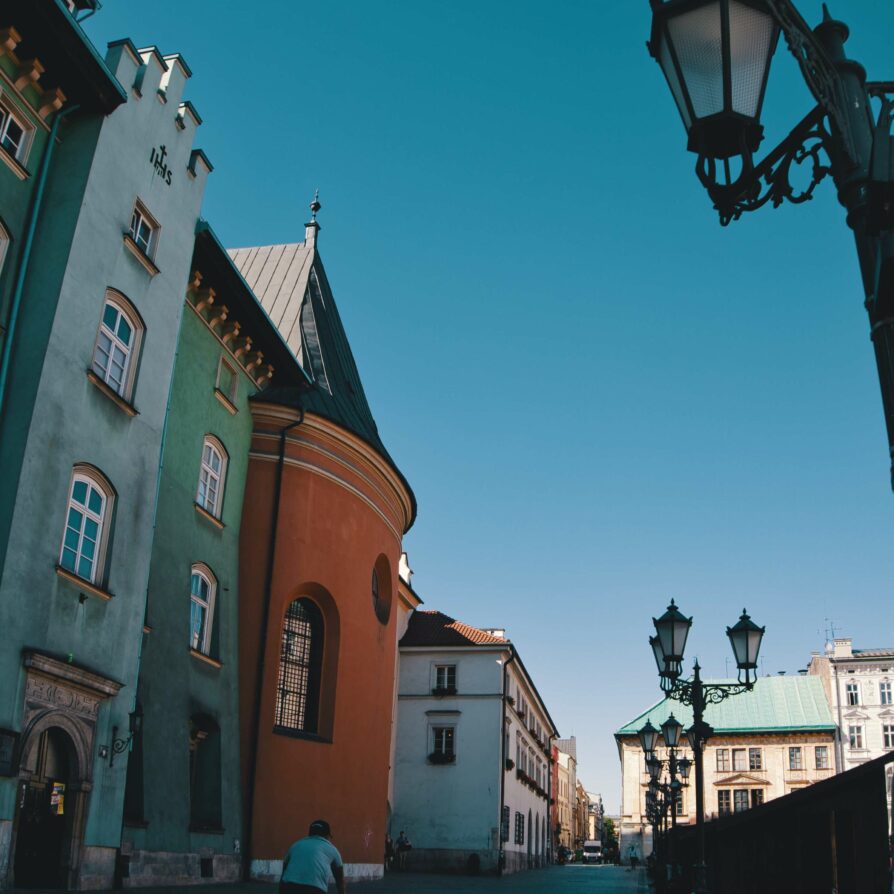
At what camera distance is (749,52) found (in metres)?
4.13

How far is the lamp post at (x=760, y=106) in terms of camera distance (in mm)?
3754

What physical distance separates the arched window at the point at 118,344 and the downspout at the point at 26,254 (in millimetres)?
1614

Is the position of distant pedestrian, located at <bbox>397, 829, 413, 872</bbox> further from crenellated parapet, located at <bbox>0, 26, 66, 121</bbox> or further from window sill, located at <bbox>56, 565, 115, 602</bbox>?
crenellated parapet, located at <bbox>0, 26, 66, 121</bbox>

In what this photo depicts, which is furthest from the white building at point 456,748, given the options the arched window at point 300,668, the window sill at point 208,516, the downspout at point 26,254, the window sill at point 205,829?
the downspout at point 26,254

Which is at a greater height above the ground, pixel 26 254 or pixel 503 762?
pixel 26 254

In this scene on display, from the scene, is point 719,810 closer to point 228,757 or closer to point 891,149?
point 228,757

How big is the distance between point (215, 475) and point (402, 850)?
24.1m

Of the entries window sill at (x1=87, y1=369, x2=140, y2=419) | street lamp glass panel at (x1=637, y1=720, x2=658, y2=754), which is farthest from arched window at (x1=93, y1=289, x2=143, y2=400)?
street lamp glass panel at (x1=637, y1=720, x2=658, y2=754)

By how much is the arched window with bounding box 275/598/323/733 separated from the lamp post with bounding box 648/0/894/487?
2135cm

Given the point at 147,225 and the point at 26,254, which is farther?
the point at 147,225

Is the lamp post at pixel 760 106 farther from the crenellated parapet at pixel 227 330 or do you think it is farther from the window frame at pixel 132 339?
the crenellated parapet at pixel 227 330

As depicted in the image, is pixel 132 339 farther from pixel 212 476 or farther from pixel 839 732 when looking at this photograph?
pixel 839 732

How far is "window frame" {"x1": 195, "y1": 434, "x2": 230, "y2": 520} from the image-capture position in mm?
21859

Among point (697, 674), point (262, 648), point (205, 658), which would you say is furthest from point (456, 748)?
point (697, 674)
